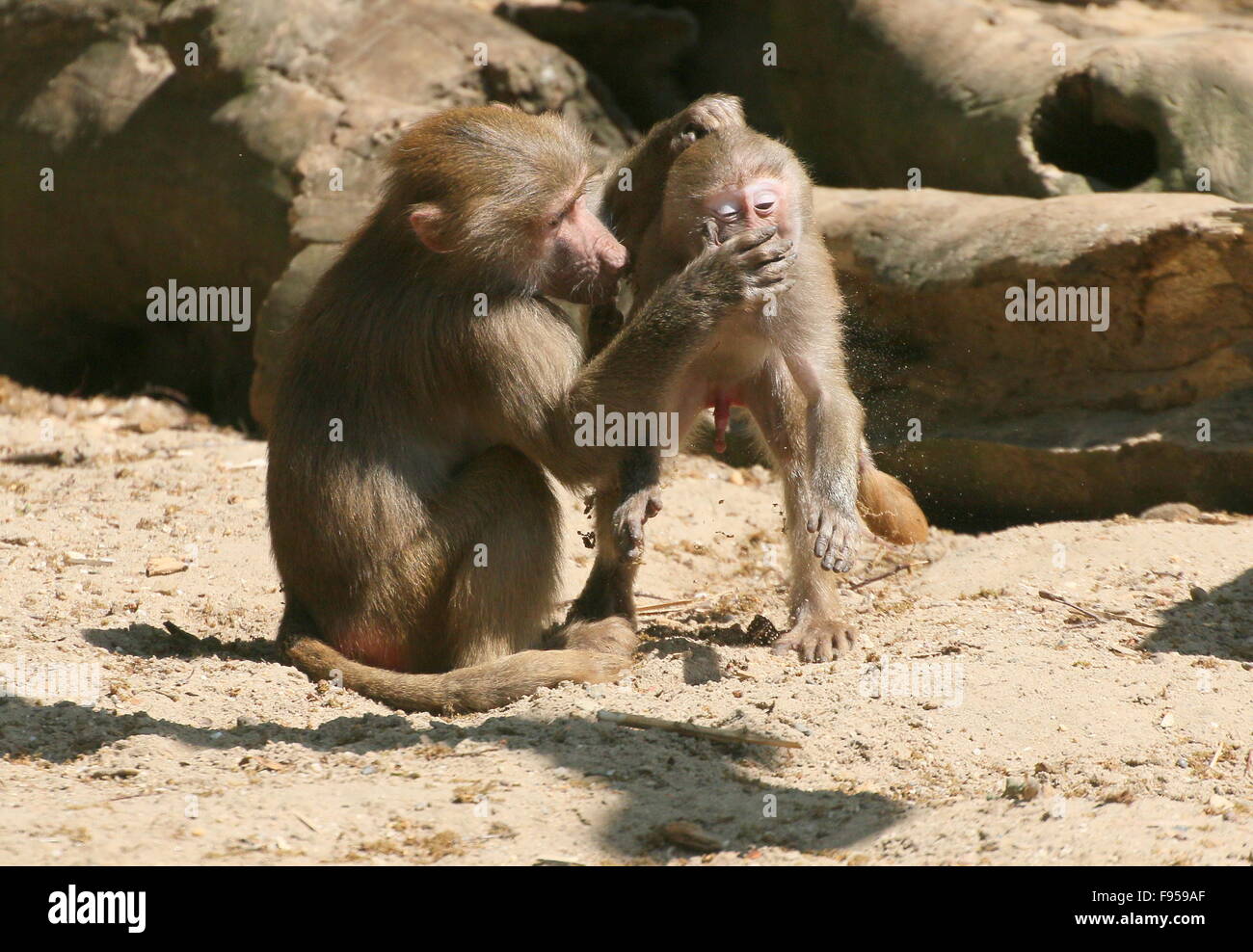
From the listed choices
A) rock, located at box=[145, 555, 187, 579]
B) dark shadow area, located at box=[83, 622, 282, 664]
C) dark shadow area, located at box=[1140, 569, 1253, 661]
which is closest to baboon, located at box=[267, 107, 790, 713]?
dark shadow area, located at box=[83, 622, 282, 664]

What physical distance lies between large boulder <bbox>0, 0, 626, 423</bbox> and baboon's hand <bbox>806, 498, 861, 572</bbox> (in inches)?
199

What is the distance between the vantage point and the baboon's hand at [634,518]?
18.3ft

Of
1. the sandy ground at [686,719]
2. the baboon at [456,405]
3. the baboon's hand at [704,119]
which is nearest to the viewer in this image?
the sandy ground at [686,719]

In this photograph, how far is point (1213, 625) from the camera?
598cm

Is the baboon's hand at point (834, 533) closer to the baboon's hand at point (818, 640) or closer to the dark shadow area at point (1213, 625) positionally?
the baboon's hand at point (818, 640)

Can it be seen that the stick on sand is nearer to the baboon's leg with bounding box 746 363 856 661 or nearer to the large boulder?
the baboon's leg with bounding box 746 363 856 661

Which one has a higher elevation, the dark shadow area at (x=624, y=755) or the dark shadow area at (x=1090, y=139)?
the dark shadow area at (x=1090, y=139)

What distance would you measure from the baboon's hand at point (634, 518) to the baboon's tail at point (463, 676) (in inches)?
17.8

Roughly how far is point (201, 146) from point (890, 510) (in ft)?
20.9

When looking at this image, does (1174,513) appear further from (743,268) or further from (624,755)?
(624,755)

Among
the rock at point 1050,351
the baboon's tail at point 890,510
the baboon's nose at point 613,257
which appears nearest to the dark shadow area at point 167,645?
the baboon's nose at point 613,257

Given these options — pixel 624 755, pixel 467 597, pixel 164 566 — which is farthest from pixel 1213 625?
pixel 164 566

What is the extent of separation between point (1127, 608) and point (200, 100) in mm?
8009

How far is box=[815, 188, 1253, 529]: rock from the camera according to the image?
731 centimetres
